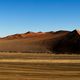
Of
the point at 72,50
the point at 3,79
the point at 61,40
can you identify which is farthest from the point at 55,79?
the point at 61,40

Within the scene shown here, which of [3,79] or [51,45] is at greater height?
[51,45]

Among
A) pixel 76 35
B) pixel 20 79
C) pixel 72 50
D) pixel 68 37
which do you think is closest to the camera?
pixel 20 79

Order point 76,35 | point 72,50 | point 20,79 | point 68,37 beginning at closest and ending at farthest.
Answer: point 20,79 < point 72,50 < point 76,35 < point 68,37

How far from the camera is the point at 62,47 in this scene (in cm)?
18162

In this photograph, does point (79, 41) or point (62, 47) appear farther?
point (62, 47)

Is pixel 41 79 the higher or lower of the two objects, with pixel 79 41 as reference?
lower

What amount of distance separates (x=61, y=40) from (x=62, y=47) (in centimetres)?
1550

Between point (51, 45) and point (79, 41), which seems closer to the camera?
point (79, 41)

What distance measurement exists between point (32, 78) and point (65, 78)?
8.74ft

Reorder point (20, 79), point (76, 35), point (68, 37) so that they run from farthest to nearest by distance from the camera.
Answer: point (68, 37) → point (76, 35) → point (20, 79)

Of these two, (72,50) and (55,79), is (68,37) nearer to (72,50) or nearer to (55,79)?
(72,50)

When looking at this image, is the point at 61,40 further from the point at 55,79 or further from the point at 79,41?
Answer: the point at 55,79

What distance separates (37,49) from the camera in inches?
7761

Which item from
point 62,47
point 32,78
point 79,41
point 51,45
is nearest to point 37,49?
point 51,45
